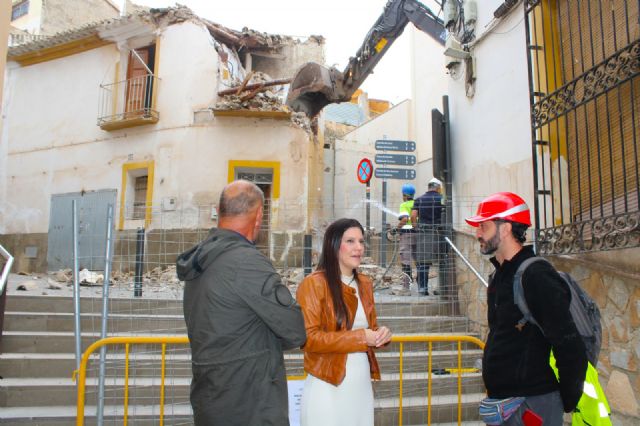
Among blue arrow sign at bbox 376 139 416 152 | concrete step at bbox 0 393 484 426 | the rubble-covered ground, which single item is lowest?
concrete step at bbox 0 393 484 426

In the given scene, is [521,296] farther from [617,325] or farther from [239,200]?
[617,325]

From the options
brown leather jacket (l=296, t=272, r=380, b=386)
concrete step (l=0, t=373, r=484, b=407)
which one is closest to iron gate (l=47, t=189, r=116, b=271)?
concrete step (l=0, t=373, r=484, b=407)

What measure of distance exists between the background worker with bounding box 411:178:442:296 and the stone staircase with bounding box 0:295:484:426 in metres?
0.80

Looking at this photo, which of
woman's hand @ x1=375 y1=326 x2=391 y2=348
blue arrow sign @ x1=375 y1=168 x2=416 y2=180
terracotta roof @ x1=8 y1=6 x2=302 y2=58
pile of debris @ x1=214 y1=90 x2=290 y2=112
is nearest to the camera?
woman's hand @ x1=375 y1=326 x2=391 y2=348

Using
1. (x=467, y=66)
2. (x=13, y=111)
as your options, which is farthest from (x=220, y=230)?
(x=13, y=111)

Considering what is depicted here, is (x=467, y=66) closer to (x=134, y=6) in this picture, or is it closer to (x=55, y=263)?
(x=55, y=263)

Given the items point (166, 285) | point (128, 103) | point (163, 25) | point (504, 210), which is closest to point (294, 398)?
point (504, 210)

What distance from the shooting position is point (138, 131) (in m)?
13.3

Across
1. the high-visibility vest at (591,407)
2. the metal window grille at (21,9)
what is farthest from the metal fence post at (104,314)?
the metal window grille at (21,9)

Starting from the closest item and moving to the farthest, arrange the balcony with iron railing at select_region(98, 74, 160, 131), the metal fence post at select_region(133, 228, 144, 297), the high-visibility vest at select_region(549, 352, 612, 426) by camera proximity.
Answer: the high-visibility vest at select_region(549, 352, 612, 426), the metal fence post at select_region(133, 228, 144, 297), the balcony with iron railing at select_region(98, 74, 160, 131)

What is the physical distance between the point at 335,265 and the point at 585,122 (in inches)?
103

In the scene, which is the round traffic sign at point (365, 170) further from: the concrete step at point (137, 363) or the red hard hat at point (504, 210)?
the red hard hat at point (504, 210)

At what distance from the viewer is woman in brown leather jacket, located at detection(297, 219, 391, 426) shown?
7.59ft

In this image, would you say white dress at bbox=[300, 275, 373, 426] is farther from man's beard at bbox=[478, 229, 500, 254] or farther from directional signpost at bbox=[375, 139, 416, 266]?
directional signpost at bbox=[375, 139, 416, 266]
